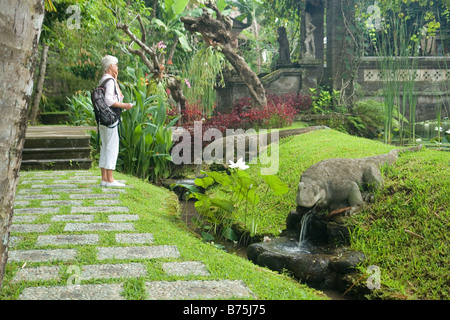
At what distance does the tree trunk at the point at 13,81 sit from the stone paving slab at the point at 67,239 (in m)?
1.21

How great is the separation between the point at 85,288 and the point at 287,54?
12.4 m

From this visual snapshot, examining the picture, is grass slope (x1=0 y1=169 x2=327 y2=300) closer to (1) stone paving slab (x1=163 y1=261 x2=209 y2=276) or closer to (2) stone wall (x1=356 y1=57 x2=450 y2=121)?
(1) stone paving slab (x1=163 y1=261 x2=209 y2=276)

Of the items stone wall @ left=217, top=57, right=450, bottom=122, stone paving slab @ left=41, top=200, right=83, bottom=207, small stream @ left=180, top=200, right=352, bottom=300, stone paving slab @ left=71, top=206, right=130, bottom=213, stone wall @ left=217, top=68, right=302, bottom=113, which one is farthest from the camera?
stone wall @ left=217, top=68, right=302, bottom=113

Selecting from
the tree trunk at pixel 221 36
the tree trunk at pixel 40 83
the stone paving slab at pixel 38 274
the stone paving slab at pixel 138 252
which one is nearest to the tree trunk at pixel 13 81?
the stone paving slab at pixel 38 274

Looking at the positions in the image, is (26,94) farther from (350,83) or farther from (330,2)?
(330,2)

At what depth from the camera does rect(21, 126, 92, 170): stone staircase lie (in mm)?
7441

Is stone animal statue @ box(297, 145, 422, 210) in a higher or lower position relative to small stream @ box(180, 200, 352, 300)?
higher

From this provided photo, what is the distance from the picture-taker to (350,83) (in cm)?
1182

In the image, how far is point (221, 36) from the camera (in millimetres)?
10391

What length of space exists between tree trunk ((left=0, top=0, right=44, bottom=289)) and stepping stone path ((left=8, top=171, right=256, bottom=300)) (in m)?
0.51

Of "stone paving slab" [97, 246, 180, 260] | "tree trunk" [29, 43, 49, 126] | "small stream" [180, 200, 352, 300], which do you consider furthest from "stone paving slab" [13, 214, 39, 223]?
"tree trunk" [29, 43, 49, 126]

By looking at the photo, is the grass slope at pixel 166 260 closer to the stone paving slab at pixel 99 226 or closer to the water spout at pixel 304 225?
the stone paving slab at pixel 99 226

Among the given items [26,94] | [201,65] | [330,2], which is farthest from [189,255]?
[330,2]
